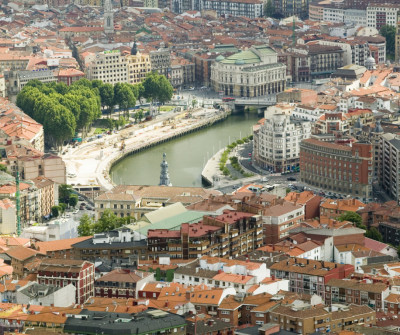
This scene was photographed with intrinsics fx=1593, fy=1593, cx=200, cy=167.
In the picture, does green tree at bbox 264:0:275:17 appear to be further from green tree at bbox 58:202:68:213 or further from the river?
green tree at bbox 58:202:68:213

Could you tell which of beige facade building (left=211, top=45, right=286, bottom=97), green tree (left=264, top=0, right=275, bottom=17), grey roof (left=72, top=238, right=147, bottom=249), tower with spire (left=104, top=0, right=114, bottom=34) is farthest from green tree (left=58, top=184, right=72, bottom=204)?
green tree (left=264, top=0, right=275, bottom=17)

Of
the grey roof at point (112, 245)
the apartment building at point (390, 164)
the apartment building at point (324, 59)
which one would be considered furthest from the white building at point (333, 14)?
the grey roof at point (112, 245)

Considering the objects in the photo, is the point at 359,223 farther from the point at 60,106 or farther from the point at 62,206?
the point at 60,106

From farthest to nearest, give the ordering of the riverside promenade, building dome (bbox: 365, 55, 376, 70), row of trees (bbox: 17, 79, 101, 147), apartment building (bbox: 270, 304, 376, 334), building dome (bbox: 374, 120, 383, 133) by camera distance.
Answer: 1. building dome (bbox: 365, 55, 376, 70)
2. row of trees (bbox: 17, 79, 101, 147)
3. the riverside promenade
4. building dome (bbox: 374, 120, 383, 133)
5. apartment building (bbox: 270, 304, 376, 334)

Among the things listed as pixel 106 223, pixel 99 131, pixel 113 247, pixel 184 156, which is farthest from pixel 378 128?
pixel 113 247

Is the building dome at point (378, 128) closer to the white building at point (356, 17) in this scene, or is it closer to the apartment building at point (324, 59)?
the apartment building at point (324, 59)

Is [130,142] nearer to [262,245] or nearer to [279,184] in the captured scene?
[279,184]
